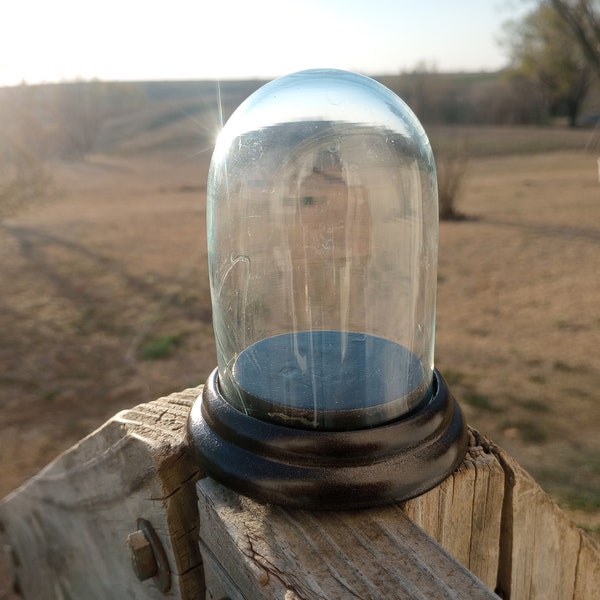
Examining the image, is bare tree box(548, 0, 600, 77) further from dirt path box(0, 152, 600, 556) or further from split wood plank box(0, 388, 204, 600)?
split wood plank box(0, 388, 204, 600)

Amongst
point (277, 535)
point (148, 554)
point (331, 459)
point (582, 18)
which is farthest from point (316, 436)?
point (582, 18)

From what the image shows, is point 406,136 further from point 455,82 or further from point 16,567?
point 455,82

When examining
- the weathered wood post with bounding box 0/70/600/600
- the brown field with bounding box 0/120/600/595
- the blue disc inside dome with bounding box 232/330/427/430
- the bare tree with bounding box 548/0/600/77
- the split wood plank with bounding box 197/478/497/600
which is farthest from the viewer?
the bare tree with bounding box 548/0/600/77

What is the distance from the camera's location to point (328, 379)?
41.1 inches

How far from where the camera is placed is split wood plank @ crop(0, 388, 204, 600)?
3.18 ft

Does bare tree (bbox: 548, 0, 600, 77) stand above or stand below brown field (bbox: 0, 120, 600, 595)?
above

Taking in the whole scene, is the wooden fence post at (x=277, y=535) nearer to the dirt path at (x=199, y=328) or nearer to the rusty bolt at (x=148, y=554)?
the rusty bolt at (x=148, y=554)

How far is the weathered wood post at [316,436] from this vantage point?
2.65 ft

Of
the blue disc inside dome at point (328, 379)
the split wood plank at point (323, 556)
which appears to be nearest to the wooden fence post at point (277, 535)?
the split wood plank at point (323, 556)

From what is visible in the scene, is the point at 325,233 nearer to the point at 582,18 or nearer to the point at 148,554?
the point at 148,554

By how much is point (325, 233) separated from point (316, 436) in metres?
0.41

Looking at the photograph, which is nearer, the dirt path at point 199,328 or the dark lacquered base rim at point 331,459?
the dark lacquered base rim at point 331,459

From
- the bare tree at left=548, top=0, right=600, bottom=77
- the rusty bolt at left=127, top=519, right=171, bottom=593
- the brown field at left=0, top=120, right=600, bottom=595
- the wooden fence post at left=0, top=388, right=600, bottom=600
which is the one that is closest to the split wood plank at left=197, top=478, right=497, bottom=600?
the wooden fence post at left=0, top=388, right=600, bottom=600

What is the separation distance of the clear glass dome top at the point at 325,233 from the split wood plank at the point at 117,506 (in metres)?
0.15
